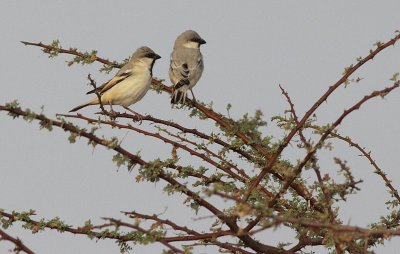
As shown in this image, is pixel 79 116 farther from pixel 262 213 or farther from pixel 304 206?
pixel 262 213

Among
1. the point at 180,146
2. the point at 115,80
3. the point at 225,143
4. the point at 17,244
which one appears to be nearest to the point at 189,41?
the point at 115,80

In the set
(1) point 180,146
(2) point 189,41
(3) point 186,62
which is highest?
(2) point 189,41

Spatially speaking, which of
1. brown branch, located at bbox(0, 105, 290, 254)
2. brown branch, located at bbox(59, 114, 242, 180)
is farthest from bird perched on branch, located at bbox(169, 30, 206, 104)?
brown branch, located at bbox(0, 105, 290, 254)

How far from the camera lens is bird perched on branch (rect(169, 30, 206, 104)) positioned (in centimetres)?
1003

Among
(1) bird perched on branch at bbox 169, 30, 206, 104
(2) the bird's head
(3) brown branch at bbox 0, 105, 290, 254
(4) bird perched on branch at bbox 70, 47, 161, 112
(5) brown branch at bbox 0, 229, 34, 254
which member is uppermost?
(2) the bird's head

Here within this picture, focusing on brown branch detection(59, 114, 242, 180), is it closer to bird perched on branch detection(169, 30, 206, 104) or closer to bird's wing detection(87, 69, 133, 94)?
bird perched on branch detection(169, 30, 206, 104)

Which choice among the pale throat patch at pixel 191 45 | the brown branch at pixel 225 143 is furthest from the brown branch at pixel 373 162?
the pale throat patch at pixel 191 45

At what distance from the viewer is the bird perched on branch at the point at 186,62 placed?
32.9 feet

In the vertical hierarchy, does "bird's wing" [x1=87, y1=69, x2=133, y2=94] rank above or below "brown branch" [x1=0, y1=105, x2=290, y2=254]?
above

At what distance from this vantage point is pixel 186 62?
1064cm

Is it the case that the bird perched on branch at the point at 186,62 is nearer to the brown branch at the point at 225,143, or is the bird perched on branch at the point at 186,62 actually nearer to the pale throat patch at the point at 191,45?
the pale throat patch at the point at 191,45

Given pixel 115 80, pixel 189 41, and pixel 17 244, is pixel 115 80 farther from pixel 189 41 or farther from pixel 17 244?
pixel 17 244

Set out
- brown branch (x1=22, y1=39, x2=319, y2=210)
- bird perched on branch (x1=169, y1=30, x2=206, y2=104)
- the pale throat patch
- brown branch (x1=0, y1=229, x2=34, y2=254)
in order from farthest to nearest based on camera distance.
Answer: the pale throat patch → bird perched on branch (x1=169, y1=30, x2=206, y2=104) → brown branch (x1=22, y1=39, x2=319, y2=210) → brown branch (x1=0, y1=229, x2=34, y2=254)

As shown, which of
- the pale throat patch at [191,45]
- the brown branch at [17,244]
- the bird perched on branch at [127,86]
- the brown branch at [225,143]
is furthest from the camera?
the pale throat patch at [191,45]
